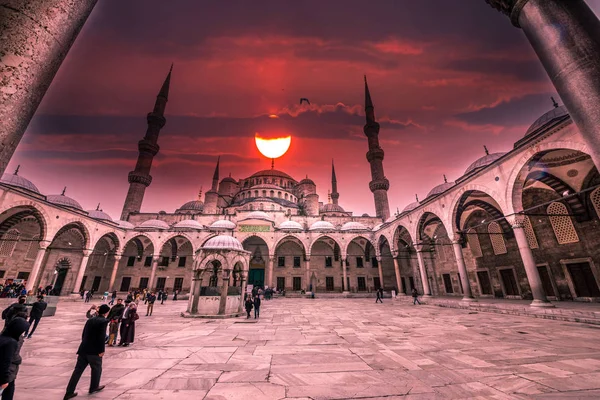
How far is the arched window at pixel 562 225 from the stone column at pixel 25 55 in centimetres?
1842

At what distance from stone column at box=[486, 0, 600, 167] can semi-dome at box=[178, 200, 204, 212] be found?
126ft

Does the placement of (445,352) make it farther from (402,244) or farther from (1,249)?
(1,249)

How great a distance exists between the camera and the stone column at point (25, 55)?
1402 mm

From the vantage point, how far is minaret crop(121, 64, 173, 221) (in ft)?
99.0

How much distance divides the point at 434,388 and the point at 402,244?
82.9ft

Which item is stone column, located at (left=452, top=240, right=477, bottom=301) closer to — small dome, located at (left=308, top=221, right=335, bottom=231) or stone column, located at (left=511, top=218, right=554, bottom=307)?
stone column, located at (left=511, top=218, right=554, bottom=307)

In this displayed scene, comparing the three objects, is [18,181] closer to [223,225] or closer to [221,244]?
[223,225]

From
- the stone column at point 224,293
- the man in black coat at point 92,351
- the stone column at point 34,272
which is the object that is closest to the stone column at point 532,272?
the stone column at point 224,293

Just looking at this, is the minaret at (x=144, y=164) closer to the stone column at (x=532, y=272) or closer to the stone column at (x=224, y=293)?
the stone column at (x=224, y=293)

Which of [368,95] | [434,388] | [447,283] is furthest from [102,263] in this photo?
[368,95]

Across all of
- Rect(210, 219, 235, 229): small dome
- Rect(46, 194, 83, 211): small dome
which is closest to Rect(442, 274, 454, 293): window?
Rect(210, 219, 235, 229): small dome

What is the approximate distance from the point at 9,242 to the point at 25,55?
27.0 m

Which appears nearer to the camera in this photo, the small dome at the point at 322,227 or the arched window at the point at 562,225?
the arched window at the point at 562,225

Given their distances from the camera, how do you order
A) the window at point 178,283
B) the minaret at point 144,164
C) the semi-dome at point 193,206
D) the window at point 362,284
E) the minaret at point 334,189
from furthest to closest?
the minaret at point 334,189, the semi-dome at point 193,206, the minaret at point 144,164, the window at point 362,284, the window at point 178,283
